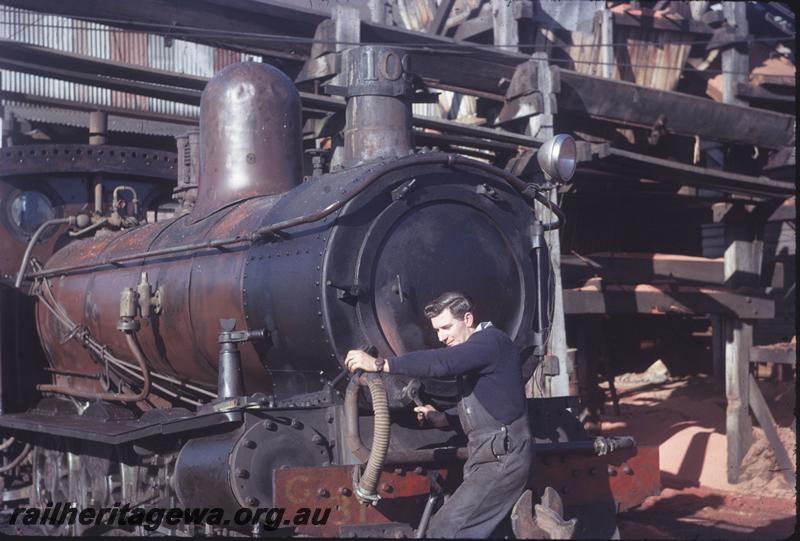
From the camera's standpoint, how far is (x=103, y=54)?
18.9 m

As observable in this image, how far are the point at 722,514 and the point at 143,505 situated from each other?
16.3 feet

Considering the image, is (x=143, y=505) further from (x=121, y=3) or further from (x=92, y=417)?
(x=121, y=3)


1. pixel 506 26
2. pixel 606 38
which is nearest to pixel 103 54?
pixel 606 38

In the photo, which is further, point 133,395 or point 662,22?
point 662,22

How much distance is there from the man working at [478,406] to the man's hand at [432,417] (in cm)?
24

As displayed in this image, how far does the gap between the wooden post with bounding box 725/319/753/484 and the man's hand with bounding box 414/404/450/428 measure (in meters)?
6.09

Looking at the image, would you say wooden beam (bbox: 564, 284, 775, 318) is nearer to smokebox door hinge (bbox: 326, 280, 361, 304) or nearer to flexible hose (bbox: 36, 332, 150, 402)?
flexible hose (bbox: 36, 332, 150, 402)

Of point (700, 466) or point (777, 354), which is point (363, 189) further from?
point (700, 466)

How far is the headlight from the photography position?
6023 millimetres

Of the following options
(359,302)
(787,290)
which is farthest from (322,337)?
(787,290)

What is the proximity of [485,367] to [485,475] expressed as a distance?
492 millimetres

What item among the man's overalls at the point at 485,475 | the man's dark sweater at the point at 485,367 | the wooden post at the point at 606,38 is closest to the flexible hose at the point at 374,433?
the man's dark sweater at the point at 485,367

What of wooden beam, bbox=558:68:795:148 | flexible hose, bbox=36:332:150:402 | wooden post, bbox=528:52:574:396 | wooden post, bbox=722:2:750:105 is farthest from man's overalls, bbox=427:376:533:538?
wooden post, bbox=722:2:750:105

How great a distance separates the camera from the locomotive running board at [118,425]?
16.4 ft
